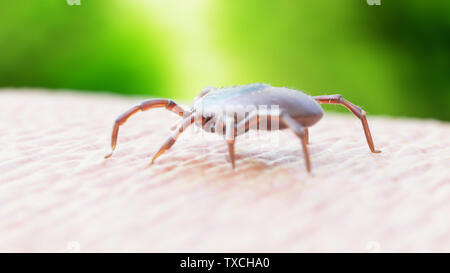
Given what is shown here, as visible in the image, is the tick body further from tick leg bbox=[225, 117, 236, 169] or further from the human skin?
the human skin

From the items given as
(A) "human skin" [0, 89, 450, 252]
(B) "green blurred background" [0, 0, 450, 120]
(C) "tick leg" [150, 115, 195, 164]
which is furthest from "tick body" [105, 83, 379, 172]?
(B) "green blurred background" [0, 0, 450, 120]

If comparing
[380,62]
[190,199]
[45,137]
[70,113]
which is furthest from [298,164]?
[380,62]

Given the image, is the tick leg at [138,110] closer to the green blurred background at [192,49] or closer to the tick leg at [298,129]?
the tick leg at [298,129]

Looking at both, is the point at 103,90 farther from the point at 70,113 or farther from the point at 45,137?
the point at 45,137

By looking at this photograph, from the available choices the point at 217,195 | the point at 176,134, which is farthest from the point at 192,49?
the point at 217,195

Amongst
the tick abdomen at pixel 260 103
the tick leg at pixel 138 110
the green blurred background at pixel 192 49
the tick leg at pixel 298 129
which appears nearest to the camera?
the tick leg at pixel 298 129

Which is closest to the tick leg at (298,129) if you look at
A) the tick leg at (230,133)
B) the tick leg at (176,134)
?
the tick leg at (230,133)
